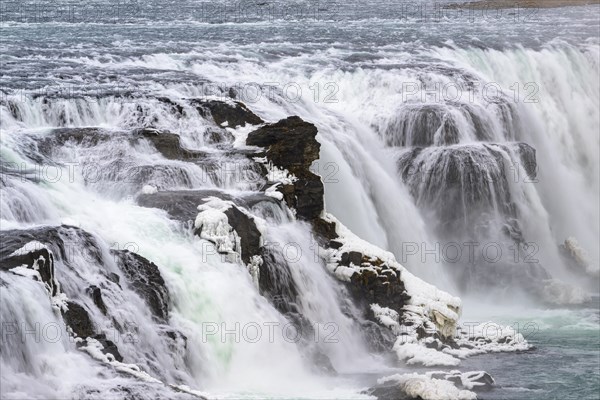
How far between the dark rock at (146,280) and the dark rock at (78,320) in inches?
65.5

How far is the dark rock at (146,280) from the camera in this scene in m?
21.8

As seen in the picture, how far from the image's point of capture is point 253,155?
2780 centimetres

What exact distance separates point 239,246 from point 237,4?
1522 inches

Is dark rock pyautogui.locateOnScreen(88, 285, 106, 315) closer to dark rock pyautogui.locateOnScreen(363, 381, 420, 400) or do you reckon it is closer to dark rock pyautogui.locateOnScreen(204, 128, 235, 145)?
dark rock pyautogui.locateOnScreen(363, 381, 420, 400)

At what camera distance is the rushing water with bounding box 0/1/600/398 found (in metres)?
22.6

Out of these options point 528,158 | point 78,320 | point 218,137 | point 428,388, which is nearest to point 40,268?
point 78,320

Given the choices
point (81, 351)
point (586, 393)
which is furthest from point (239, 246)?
point (586, 393)

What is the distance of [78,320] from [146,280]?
219cm

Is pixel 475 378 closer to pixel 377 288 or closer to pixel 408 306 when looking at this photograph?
pixel 408 306

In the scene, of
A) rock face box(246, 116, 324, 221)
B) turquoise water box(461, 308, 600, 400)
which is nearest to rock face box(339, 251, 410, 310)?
rock face box(246, 116, 324, 221)

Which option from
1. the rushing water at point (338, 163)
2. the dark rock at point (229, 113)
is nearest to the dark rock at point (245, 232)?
the rushing water at point (338, 163)

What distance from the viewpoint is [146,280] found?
22047mm

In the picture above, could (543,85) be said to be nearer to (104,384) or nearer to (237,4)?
(237,4)

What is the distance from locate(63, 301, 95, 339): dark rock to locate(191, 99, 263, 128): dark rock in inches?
401
